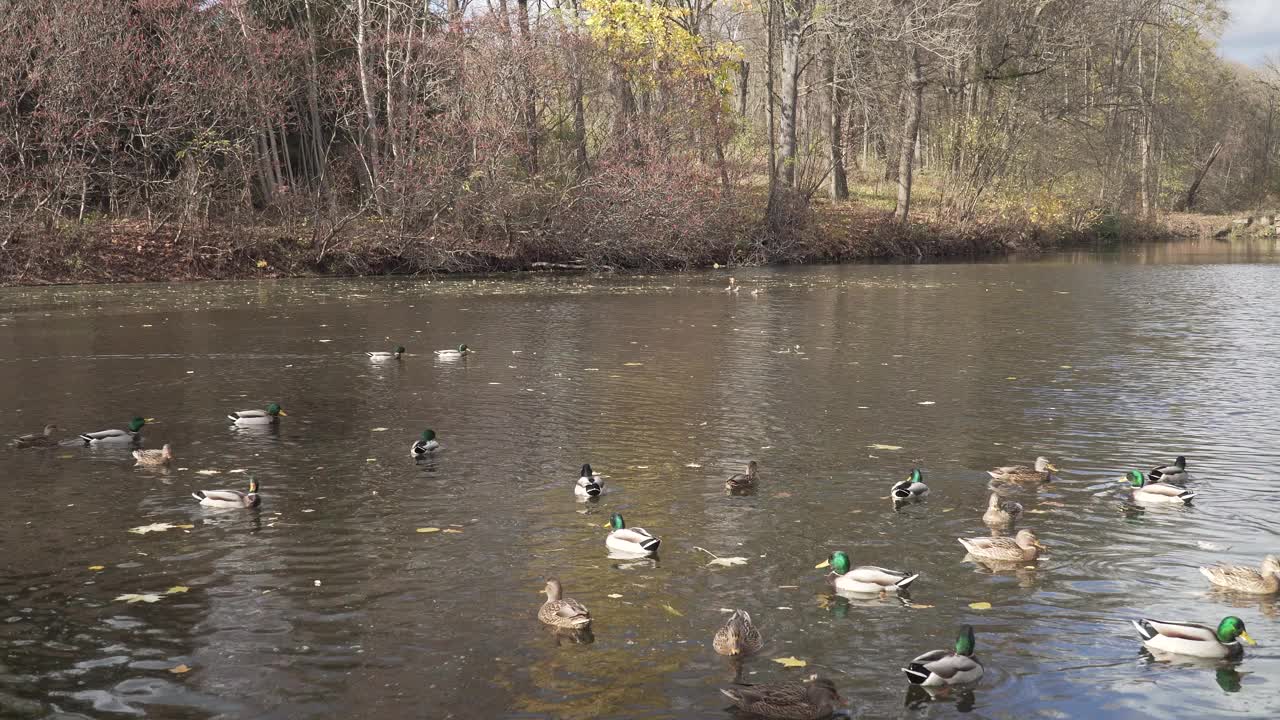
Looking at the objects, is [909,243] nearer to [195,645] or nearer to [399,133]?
[399,133]

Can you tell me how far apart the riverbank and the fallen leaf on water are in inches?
1190

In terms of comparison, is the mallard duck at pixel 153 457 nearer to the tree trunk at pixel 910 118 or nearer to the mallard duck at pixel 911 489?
the mallard duck at pixel 911 489

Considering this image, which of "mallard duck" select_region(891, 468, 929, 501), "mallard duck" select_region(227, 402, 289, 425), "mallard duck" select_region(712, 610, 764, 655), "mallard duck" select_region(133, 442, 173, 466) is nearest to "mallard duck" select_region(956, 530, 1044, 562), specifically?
"mallard duck" select_region(891, 468, 929, 501)

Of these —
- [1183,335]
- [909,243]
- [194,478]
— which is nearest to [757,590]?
[194,478]

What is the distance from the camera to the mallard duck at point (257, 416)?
14797mm

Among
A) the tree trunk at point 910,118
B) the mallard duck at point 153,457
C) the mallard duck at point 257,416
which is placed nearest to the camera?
the mallard duck at point 153,457

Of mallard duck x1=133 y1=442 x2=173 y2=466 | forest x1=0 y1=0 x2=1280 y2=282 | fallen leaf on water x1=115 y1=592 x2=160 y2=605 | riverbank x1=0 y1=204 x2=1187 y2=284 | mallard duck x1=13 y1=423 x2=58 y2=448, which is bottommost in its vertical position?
fallen leaf on water x1=115 y1=592 x2=160 y2=605

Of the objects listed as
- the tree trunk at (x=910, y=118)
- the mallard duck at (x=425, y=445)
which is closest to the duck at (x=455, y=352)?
the mallard duck at (x=425, y=445)

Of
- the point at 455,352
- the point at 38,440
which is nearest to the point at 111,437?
the point at 38,440

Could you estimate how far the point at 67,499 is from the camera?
37.5ft

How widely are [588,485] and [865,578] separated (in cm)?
343

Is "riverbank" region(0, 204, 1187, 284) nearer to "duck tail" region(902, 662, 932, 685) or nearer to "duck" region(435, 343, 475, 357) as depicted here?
"duck" region(435, 343, 475, 357)

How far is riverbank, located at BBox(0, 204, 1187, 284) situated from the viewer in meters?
36.2

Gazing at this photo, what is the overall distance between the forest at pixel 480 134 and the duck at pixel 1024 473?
2984 centimetres
